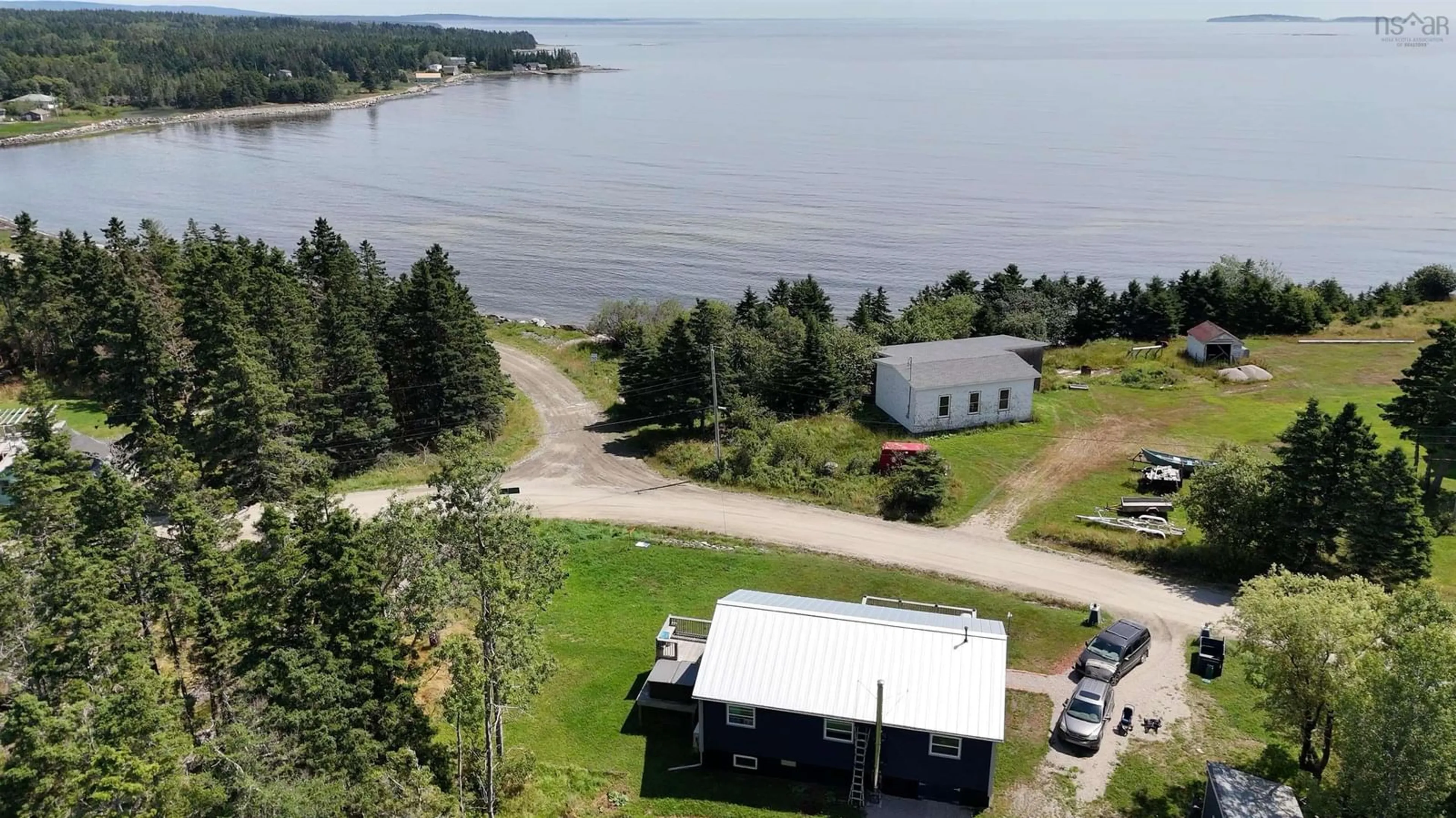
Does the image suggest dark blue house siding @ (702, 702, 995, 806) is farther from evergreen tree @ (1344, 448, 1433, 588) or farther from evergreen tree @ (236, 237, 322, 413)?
evergreen tree @ (236, 237, 322, 413)

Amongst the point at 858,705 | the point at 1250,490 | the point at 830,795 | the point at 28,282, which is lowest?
the point at 830,795

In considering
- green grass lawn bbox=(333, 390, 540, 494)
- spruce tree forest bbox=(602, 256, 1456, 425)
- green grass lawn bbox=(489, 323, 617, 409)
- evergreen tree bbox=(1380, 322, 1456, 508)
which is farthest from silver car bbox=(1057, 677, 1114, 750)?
green grass lawn bbox=(489, 323, 617, 409)

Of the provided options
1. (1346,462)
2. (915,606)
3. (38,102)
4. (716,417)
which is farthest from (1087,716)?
(38,102)

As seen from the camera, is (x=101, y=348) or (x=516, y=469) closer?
(x=516, y=469)

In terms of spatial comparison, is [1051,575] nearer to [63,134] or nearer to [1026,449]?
[1026,449]

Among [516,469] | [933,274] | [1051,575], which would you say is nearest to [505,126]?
[933,274]

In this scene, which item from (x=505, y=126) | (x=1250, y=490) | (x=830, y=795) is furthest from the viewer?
(x=505, y=126)

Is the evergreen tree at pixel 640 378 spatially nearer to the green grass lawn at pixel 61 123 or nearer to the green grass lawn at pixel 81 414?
the green grass lawn at pixel 81 414
